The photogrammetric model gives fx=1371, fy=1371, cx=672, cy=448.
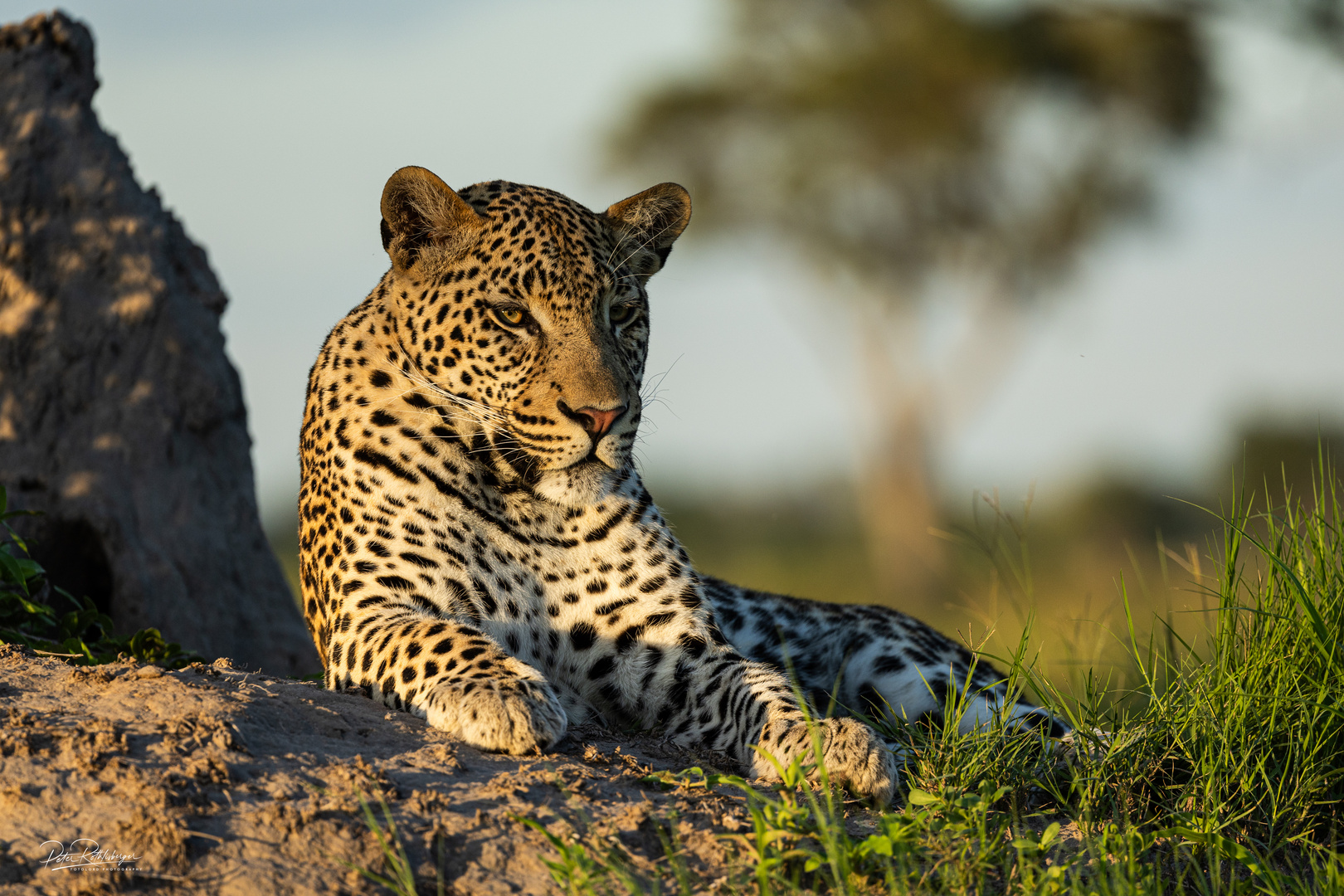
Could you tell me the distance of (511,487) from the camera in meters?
5.14

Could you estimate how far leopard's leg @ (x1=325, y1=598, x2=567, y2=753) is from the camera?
4.13 meters

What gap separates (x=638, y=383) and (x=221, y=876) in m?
2.59

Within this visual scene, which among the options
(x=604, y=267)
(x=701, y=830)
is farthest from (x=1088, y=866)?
(x=604, y=267)

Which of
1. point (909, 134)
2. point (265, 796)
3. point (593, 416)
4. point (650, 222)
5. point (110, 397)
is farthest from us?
point (909, 134)

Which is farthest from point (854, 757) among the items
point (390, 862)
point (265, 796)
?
point (265, 796)

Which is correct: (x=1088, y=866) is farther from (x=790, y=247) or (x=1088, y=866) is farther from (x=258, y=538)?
(x=790, y=247)

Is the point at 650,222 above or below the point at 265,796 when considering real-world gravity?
above

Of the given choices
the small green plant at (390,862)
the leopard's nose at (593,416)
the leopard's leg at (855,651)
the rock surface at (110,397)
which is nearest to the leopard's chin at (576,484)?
the leopard's nose at (593,416)

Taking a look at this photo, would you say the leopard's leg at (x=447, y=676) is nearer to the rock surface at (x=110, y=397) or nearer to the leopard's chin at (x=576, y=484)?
the leopard's chin at (x=576, y=484)

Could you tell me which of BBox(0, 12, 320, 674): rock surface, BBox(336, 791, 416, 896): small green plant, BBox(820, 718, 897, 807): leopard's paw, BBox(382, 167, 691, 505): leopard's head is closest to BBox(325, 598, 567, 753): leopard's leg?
BBox(336, 791, 416, 896): small green plant

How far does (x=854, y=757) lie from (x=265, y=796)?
1.68m

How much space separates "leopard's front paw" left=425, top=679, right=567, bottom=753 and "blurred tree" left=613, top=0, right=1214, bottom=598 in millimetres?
19067

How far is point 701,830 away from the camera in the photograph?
3.75m

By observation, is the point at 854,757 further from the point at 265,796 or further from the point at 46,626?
the point at 46,626
